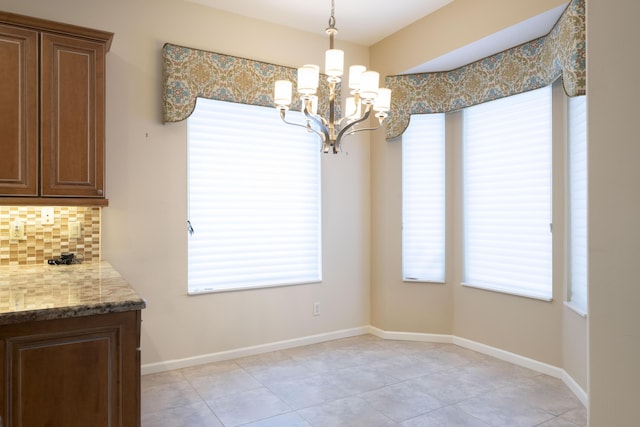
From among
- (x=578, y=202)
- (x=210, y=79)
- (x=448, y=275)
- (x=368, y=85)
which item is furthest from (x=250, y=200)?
(x=578, y=202)

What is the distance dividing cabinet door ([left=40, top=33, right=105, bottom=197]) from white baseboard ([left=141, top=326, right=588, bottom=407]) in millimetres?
1579

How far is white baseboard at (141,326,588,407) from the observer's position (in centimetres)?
342

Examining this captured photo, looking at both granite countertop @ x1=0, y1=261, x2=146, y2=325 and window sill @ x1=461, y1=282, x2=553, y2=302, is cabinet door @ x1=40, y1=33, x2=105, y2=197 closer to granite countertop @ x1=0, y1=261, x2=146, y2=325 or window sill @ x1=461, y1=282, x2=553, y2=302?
granite countertop @ x1=0, y1=261, x2=146, y2=325

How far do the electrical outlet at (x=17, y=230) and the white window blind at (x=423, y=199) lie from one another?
10.7 ft

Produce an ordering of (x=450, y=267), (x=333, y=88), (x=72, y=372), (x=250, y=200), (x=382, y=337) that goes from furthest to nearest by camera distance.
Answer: (x=382, y=337)
(x=450, y=267)
(x=250, y=200)
(x=333, y=88)
(x=72, y=372)

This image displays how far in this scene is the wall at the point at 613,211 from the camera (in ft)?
5.20

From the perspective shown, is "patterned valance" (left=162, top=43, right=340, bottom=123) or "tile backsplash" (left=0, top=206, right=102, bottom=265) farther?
"patterned valance" (left=162, top=43, right=340, bottom=123)

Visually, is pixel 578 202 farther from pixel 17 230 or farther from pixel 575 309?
pixel 17 230

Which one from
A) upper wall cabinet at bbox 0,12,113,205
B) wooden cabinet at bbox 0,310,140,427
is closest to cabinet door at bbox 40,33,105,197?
upper wall cabinet at bbox 0,12,113,205

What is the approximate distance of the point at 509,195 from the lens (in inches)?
152

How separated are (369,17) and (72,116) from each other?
2621 mm

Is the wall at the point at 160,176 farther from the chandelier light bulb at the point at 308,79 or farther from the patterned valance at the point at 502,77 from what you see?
the chandelier light bulb at the point at 308,79

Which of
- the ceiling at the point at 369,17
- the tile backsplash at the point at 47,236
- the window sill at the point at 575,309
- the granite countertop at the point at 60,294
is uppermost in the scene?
the ceiling at the point at 369,17

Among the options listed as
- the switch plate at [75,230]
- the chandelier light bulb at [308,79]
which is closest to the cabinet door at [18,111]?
the switch plate at [75,230]
